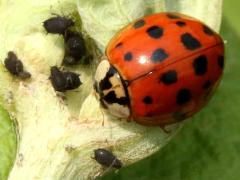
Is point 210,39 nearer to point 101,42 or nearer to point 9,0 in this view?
point 101,42

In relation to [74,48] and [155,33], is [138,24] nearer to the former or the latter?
[155,33]

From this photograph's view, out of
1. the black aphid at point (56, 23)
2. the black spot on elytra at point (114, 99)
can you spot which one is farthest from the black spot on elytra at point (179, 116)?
the black aphid at point (56, 23)

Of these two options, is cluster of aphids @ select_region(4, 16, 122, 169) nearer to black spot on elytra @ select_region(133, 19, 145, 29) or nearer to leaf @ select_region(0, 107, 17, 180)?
black spot on elytra @ select_region(133, 19, 145, 29)

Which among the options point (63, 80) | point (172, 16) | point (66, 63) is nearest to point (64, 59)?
point (66, 63)

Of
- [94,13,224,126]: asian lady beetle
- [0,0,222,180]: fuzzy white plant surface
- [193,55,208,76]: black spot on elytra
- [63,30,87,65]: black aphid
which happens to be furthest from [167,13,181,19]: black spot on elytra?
[63,30,87,65]: black aphid

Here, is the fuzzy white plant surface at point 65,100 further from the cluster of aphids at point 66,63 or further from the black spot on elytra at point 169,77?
the black spot on elytra at point 169,77

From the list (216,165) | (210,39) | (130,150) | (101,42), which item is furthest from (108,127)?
(216,165)
